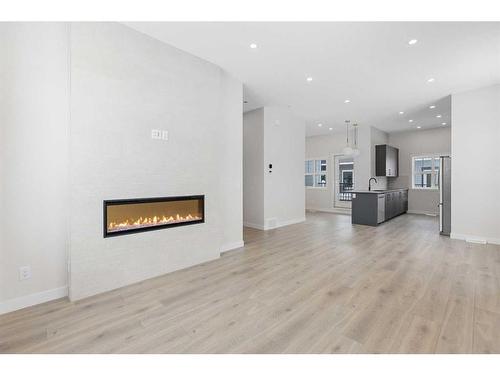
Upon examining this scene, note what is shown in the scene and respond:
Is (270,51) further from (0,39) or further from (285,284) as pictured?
(285,284)

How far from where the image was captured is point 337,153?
31.1ft

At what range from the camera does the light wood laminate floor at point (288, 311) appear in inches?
71.0

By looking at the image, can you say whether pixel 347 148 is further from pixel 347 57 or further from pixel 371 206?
pixel 347 57

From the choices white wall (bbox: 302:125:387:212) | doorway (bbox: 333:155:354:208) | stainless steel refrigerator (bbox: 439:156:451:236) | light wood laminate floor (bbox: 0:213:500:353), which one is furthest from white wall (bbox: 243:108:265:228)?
doorway (bbox: 333:155:354:208)

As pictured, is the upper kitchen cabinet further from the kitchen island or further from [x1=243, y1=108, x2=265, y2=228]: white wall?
[x1=243, y1=108, x2=265, y2=228]: white wall

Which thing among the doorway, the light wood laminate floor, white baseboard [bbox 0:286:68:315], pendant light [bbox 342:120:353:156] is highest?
pendant light [bbox 342:120:353:156]

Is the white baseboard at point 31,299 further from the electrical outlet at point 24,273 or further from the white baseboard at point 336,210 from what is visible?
the white baseboard at point 336,210

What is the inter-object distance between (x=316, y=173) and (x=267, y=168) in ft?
15.7

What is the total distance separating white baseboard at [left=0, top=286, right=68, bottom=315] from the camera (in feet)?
7.45

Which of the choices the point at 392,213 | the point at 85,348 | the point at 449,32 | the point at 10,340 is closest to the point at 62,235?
the point at 10,340

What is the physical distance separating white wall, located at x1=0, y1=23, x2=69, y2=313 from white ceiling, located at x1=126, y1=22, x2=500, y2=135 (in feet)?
3.60

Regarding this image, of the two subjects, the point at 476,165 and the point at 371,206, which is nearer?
the point at 476,165

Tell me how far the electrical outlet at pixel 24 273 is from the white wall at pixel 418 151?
10.4 m

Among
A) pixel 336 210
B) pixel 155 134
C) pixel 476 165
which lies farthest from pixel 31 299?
pixel 336 210
